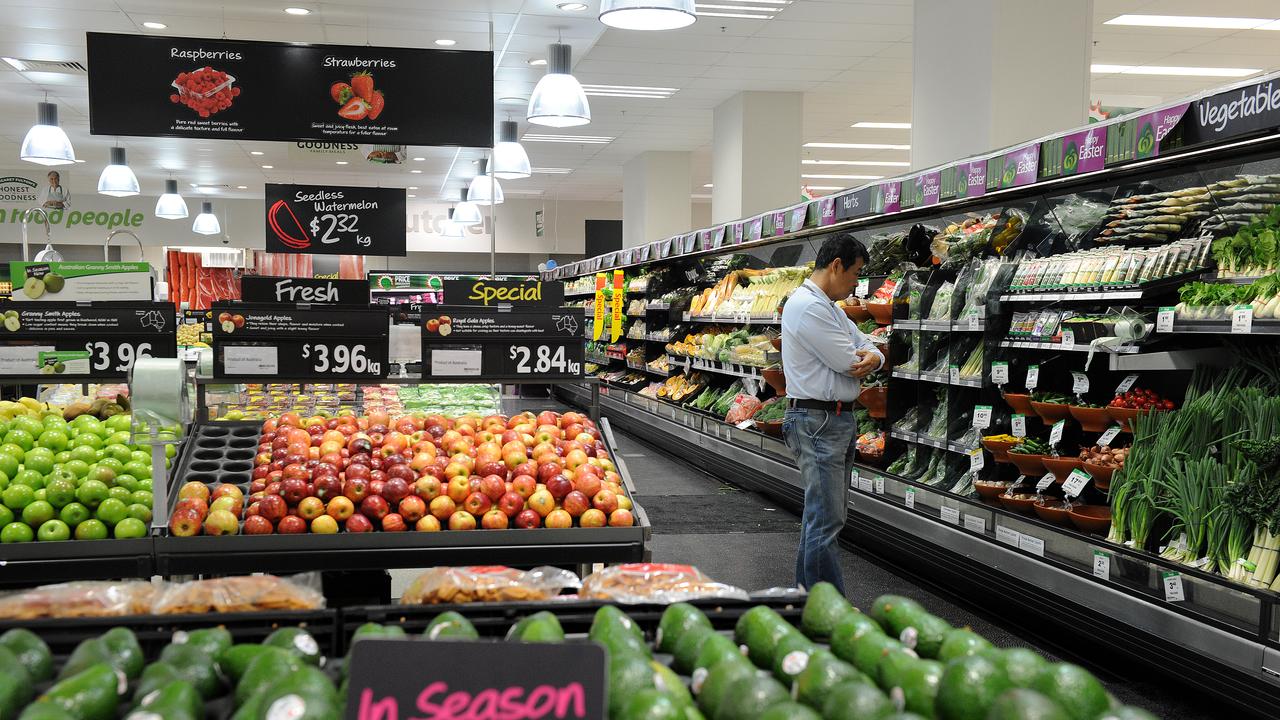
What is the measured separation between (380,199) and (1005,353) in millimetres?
6027

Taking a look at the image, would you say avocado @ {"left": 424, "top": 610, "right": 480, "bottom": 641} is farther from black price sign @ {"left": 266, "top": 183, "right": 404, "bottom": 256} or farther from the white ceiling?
black price sign @ {"left": 266, "top": 183, "right": 404, "bottom": 256}

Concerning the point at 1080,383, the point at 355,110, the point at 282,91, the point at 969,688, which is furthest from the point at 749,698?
the point at 282,91

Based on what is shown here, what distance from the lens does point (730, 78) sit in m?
10.6

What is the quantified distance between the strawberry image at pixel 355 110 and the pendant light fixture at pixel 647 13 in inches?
62.5

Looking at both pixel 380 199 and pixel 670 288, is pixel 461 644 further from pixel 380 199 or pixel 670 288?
pixel 670 288

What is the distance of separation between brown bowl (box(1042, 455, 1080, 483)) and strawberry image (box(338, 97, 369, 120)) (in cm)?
422

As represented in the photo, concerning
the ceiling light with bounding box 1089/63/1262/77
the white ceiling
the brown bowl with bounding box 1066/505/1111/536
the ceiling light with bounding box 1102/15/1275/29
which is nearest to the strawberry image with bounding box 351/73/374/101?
the white ceiling

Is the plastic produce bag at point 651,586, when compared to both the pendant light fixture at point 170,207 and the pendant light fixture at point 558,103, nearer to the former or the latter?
the pendant light fixture at point 558,103

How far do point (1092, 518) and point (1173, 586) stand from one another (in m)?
0.58

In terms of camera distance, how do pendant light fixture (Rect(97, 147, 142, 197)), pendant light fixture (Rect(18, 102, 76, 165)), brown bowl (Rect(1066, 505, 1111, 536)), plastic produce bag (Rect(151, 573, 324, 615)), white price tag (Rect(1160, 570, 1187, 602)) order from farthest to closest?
1. pendant light fixture (Rect(97, 147, 142, 197))
2. pendant light fixture (Rect(18, 102, 76, 165))
3. brown bowl (Rect(1066, 505, 1111, 536))
4. white price tag (Rect(1160, 570, 1187, 602))
5. plastic produce bag (Rect(151, 573, 324, 615))

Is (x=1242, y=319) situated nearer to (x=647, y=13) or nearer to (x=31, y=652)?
(x=647, y=13)

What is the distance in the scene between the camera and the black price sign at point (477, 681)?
1.38 meters

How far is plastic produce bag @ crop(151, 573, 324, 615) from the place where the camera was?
200 cm

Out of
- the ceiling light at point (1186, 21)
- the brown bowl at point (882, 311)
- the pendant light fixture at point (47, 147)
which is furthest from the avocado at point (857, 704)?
the pendant light fixture at point (47, 147)
